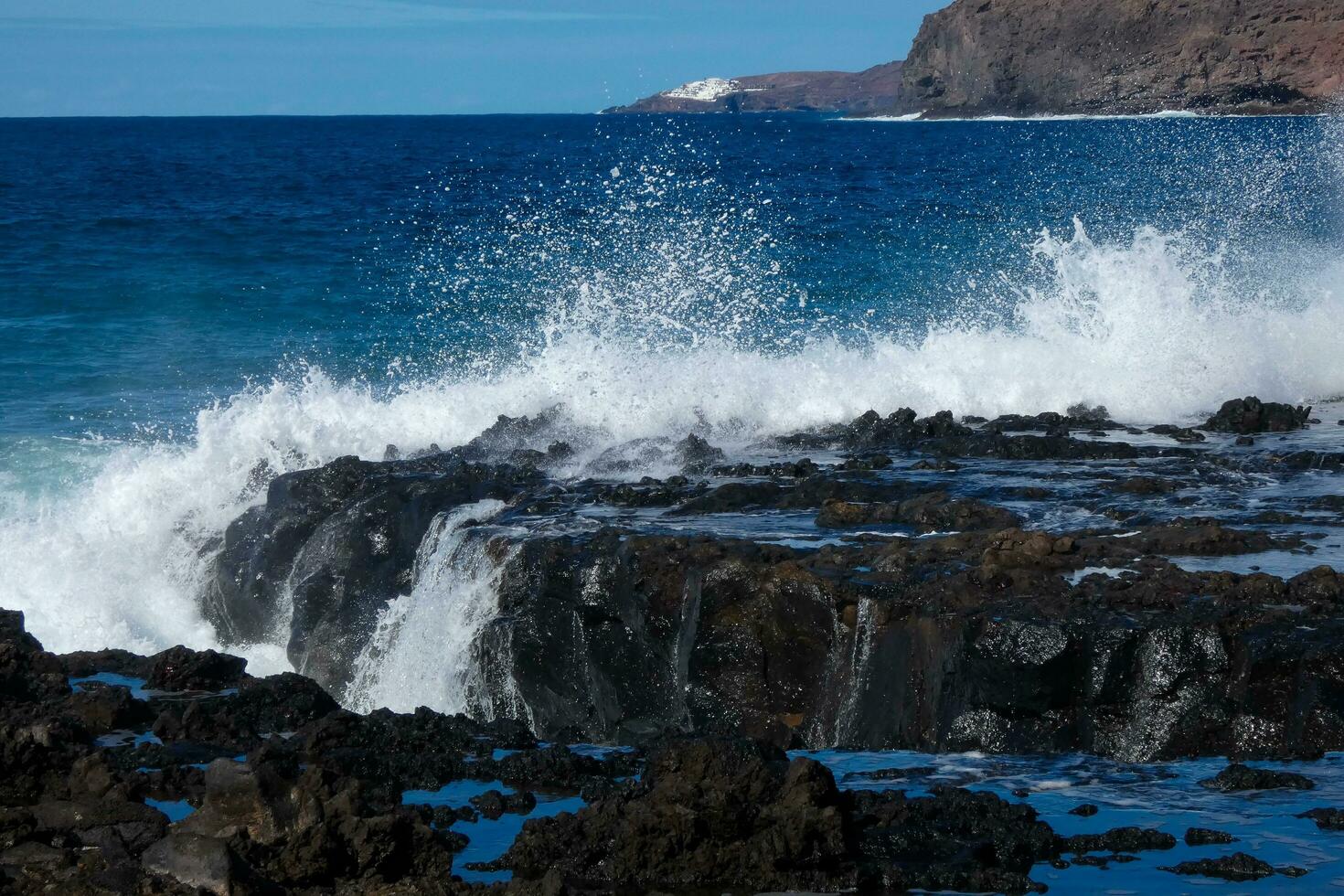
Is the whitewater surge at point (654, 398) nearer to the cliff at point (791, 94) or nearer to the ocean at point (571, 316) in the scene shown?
the ocean at point (571, 316)

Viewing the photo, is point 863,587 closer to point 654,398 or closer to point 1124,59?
point 654,398

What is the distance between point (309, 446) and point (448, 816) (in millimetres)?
8044

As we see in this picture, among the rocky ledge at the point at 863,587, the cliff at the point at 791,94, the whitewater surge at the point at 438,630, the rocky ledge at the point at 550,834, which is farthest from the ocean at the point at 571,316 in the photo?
the cliff at the point at 791,94

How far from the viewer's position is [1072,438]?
11844 mm

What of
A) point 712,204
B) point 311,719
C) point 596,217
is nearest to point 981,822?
point 311,719

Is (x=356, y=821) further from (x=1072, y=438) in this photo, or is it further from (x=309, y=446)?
(x=309, y=446)

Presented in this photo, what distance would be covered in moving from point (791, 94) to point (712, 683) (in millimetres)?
191637

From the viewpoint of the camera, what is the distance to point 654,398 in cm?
1389

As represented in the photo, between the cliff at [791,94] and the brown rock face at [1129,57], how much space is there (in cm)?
5153

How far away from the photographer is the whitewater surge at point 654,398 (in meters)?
12.9

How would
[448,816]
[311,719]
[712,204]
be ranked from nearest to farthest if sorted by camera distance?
1. [448,816]
2. [311,719]
3. [712,204]

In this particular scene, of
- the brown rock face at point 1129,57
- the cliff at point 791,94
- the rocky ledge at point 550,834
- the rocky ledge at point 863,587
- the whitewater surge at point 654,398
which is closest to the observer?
the rocky ledge at point 550,834

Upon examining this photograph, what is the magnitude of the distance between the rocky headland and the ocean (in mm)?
49341

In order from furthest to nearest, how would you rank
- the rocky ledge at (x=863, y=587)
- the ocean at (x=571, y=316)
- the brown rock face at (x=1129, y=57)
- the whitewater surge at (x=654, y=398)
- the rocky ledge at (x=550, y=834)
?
1. the brown rock face at (x=1129, y=57)
2. the ocean at (x=571, y=316)
3. the whitewater surge at (x=654, y=398)
4. the rocky ledge at (x=863, y=587)
5. the rocky ledge at (x=550, y=834)
